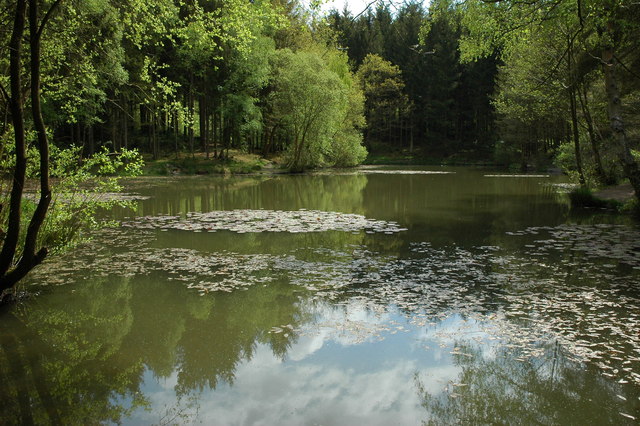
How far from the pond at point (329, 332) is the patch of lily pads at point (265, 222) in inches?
51.0

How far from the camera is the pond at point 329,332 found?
4.71 m

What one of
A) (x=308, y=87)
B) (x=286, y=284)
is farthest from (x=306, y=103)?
(x=286, y=284)

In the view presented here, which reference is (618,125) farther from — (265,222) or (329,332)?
(329,332)

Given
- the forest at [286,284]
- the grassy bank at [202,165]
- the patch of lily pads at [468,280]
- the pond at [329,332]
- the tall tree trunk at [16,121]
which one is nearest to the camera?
the pond at [329,332]

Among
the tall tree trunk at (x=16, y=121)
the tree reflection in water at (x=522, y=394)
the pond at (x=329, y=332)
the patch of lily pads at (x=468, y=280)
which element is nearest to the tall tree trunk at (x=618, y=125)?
the patch of lily pads at (x=468, y=280)

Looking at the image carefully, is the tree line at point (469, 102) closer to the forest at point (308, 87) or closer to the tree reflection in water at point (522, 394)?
the forest at point (308, 87)

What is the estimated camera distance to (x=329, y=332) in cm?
644

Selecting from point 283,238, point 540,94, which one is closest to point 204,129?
point 540,94

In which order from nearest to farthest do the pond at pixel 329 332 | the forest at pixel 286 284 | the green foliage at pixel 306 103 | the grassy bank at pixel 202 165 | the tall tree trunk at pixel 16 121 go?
the pond at pixel 329 332 → the forest at pixel 286 284 → the tall tree trunk at pixel 16 121 → the grassy bank at pixel 202 165 → the green foliage at pixel 306 103

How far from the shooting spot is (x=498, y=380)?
513 cm

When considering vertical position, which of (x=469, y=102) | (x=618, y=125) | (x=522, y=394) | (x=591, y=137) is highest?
(x=469, y=102)

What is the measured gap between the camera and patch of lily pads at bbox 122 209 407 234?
14112 millimetres

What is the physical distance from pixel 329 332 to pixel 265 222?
29.8ft

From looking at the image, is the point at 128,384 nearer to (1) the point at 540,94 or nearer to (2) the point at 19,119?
(2) the point at 19,119
